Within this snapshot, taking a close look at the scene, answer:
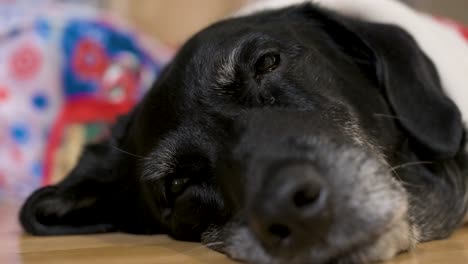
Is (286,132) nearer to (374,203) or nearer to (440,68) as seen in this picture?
(374,203)

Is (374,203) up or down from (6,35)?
down

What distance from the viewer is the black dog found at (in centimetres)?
145

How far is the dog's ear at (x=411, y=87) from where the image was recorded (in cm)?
205

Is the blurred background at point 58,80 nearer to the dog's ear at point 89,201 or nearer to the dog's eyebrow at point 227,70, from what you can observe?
the dog's ear at point 89,201

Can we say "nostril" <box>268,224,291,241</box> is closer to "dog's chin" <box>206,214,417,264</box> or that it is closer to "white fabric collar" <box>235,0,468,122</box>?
"dog's chin" <box>206,214,417,264</box>

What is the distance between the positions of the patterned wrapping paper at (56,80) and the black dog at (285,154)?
176cm

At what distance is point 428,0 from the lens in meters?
4.92

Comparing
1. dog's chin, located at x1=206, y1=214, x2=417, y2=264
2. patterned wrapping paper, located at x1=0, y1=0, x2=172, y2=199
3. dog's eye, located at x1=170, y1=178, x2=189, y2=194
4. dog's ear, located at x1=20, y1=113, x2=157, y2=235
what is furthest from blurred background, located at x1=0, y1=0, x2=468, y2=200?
dog's chin, located at x1=206, y1=214, x2=417, y2=264

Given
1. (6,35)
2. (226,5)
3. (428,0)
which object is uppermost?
(6,35)

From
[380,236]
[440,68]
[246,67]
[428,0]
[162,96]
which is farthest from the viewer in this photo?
[428,0]

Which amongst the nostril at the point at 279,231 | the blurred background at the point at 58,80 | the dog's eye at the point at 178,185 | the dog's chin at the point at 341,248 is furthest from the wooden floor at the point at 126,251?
the blurred background at the point at 58,80

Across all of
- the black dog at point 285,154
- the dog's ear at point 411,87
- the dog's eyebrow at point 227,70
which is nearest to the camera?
the black dog at point 285,154

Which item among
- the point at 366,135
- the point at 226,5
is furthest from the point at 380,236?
the point at 226,5

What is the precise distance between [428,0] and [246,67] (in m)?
3.51
